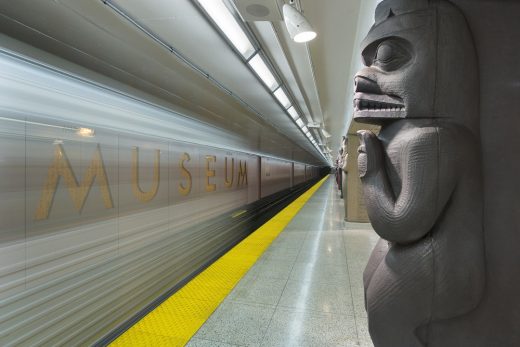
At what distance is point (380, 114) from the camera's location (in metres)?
1.17

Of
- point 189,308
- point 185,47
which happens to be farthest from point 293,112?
point 189,308

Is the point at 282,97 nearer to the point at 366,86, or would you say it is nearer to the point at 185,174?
the point at 185,174

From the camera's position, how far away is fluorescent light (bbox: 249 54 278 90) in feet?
12.0

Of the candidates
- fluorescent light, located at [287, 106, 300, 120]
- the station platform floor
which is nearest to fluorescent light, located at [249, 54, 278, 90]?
fluorescent light, located at [287, 106, 300, 120]

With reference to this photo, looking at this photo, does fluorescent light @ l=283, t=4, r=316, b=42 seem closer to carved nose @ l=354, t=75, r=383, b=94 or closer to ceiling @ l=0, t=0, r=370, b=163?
ceiling @ l=0, t=0, r=370, b=163

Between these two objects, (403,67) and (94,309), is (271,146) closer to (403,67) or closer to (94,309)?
(94,309)

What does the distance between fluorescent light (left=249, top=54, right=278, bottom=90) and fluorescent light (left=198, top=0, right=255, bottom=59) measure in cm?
21

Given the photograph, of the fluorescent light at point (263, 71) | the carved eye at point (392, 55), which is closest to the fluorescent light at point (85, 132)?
the fluorescent light at point (263, 71)

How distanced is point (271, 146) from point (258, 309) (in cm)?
818

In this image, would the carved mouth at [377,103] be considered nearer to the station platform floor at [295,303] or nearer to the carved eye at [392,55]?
the carved eye at [392,55]

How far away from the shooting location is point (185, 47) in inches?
120

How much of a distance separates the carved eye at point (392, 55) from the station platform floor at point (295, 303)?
2.16 m

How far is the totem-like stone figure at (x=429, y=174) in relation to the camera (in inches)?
41.4

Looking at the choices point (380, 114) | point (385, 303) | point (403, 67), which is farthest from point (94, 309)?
point (403, 67)
